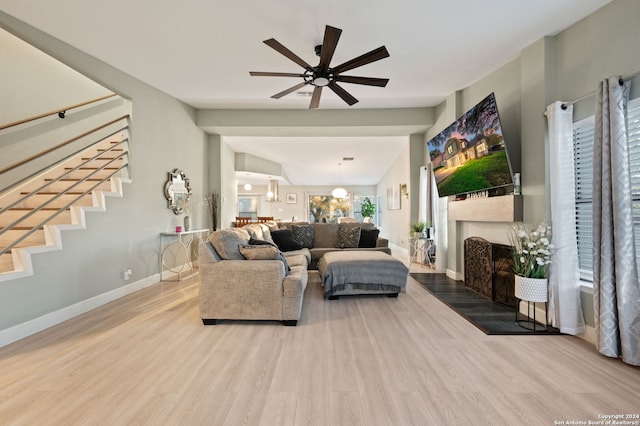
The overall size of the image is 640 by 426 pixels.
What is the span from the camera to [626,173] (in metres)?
2.10

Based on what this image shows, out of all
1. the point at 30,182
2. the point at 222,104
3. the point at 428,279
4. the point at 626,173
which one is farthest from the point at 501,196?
the point at 30,182

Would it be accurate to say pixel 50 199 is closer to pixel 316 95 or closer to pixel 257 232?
pixel 257 232

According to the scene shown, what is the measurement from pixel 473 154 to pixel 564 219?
127 cm

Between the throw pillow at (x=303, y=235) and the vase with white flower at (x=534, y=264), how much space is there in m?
3.40

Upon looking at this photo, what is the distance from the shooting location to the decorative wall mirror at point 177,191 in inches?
186

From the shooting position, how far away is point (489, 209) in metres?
3.57

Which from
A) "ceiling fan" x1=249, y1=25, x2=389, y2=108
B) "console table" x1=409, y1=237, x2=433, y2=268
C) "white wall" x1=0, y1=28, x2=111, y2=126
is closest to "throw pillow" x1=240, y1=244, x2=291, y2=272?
"ceiling fan" x1=249, y1=25, x2=389, y2=108

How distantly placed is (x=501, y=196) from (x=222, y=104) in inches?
187

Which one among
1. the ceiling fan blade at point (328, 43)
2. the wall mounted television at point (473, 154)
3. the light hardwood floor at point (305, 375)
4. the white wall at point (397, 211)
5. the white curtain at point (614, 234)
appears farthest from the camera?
the white wall at point (397, 211)

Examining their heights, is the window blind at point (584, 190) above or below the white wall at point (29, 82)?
below

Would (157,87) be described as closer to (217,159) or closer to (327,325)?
(217,159)

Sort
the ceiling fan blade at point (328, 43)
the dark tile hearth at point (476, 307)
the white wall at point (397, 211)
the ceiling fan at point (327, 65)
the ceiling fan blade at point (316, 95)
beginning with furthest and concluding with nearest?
1. the white wall at point (397, 211)
2. the ceiling fan blade at point (316, 95)
3. the dark tile hearth at point (476, 307)
4. the ceiling fan at point (327, 65)
5. the ceiling fan blade at point (328, 43)

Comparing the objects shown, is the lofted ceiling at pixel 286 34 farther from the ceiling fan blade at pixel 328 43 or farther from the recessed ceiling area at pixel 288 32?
the ceiling fan blade at pixel 328 43

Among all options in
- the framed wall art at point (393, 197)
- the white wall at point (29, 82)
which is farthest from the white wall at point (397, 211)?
the white wall at point (29, 82)
